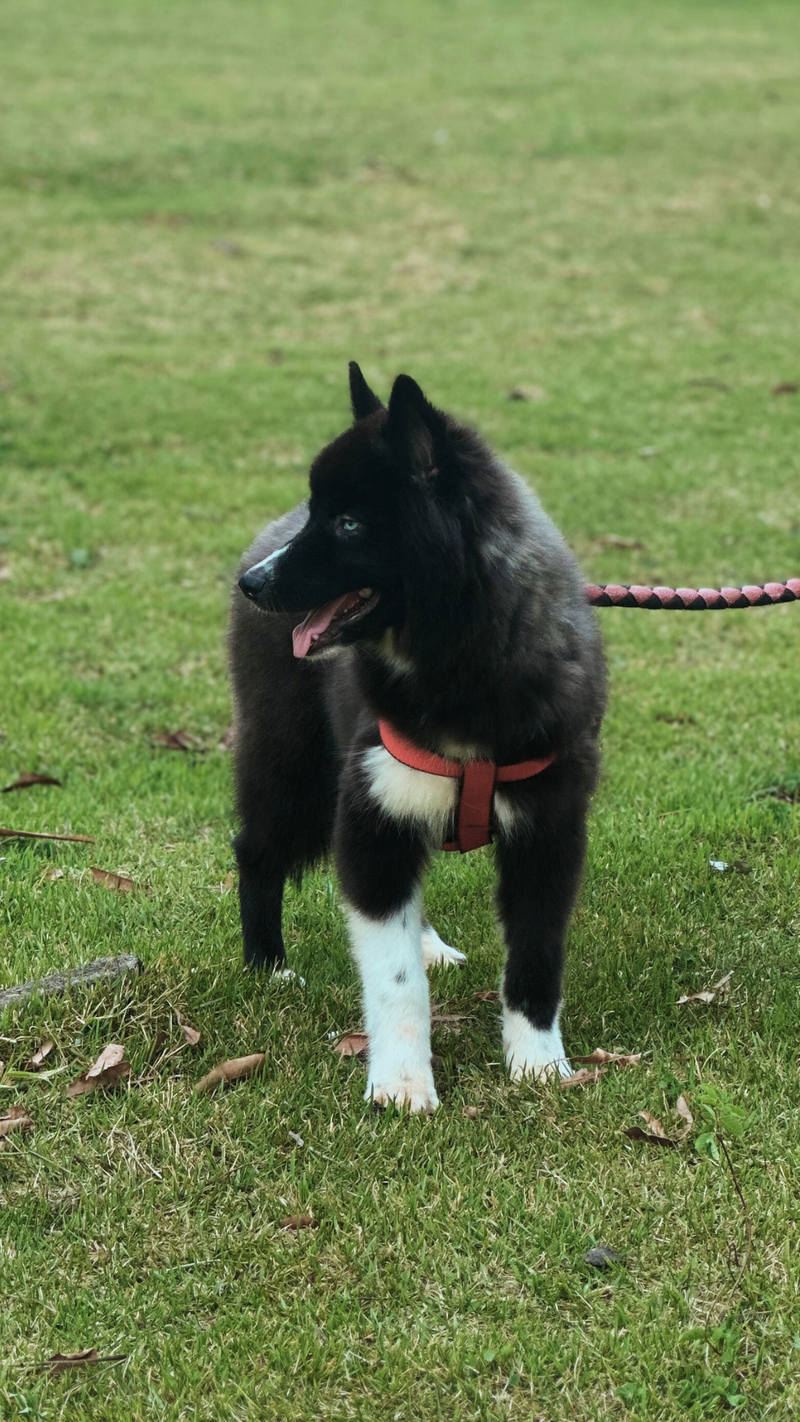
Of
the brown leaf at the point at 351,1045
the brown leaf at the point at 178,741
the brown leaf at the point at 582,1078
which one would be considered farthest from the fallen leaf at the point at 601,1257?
the brown leaf at the point at 178,741

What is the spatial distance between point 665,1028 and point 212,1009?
1252 millimetres

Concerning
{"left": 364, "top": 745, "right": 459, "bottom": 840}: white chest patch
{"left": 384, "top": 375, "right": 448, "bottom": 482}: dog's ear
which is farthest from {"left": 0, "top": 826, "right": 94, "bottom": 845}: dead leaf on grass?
{"left": 384, "top": 375, "right": 448, "bottom": 482}: dog's ear

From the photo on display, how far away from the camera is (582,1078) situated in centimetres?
348

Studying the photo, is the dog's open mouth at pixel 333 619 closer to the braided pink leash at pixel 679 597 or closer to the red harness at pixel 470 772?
the red harness at pixel 470 772

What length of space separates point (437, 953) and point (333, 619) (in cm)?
135

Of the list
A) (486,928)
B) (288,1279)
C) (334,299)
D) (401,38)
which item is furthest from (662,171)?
(288,1279)

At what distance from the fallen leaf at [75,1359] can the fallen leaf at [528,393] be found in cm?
1085

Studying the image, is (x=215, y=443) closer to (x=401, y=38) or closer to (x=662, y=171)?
(x=662, y=171)

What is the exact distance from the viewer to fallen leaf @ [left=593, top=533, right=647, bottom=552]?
29.5 ft

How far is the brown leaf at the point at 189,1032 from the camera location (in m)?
3.59

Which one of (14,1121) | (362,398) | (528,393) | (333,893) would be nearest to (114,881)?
(333,893)

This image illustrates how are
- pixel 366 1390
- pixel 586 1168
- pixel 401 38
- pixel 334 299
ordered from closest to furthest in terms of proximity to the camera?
pixel 366 1390 < pixel 586 1168 < pixel 334 299 < pixel 401 38

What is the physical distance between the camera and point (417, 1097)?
3391 mm

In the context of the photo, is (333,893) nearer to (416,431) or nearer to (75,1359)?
(416,431)
